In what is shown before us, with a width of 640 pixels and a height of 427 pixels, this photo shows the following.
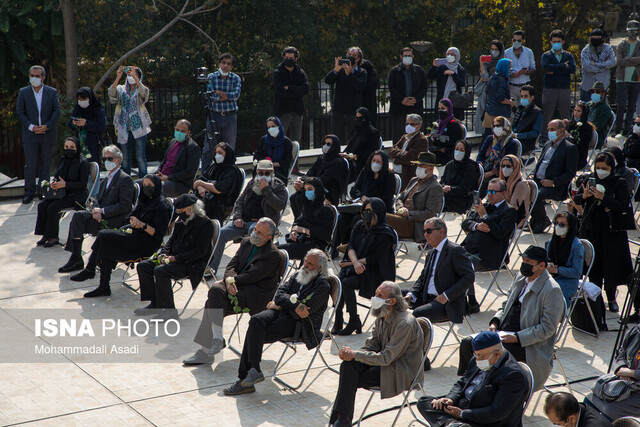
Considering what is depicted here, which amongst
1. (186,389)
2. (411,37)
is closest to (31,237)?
(186,389)

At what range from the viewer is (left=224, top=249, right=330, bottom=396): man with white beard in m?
7.80

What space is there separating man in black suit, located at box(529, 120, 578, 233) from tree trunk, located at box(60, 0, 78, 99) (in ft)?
29.2

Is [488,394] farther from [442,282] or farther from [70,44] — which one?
[70,44]

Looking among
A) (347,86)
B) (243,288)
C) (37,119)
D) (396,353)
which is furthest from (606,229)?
(37,119)

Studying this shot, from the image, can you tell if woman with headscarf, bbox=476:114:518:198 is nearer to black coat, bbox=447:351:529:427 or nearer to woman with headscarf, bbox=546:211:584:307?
woman with headscarf, bbox=546:211:584:307

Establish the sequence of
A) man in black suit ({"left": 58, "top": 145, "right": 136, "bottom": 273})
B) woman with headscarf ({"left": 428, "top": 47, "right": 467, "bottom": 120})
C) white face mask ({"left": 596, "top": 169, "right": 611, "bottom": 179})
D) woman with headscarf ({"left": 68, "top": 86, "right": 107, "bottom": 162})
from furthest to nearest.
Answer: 1. woman with headscarf ({"left": 428, "top": 47, "right": 467, "bottom": 120})
2. woman with headscarf ({"left": 68, "top": 86, "right": 107, "bottom": 162})
3. man in black suit ({"left": 58, "top": 145, "right": 136, "bottom": 273})
4. white face mask ({"left": 596, "top": 169, "right": 611, "bottom": 179})

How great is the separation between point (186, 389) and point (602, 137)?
9.61 m

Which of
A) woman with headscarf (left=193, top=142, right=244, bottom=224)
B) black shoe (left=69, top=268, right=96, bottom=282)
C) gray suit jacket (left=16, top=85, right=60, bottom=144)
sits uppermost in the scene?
gray suit jacket (left=16, top=85, right=60, bottom=144)

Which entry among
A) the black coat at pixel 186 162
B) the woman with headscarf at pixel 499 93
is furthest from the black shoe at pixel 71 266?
the woman with headscarf at pixel 499 93

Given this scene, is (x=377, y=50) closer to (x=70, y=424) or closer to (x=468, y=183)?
(x=468, y=183)

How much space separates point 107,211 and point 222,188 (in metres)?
1.46

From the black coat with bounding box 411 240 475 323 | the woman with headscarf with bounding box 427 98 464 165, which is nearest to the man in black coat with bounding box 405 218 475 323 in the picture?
the black coat with bounding box 411 240 475 323

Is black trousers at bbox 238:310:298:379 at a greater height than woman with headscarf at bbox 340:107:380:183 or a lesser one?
lesser

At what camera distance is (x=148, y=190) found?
1009 centimetres
